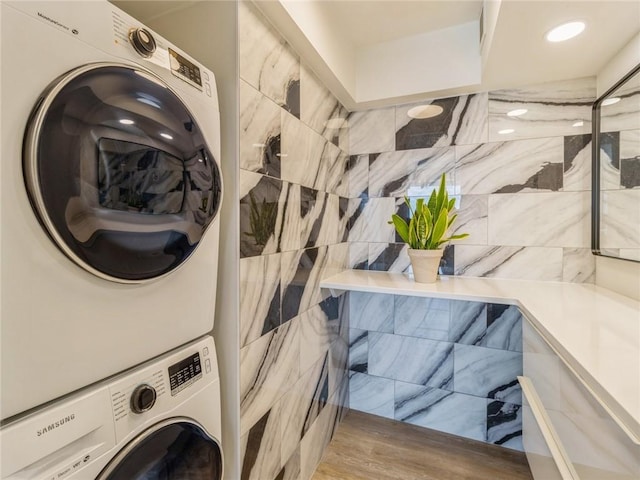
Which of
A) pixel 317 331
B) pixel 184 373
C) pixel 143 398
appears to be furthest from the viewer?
pixel 317 331

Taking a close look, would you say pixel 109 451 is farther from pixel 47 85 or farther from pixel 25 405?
pixel 47 85

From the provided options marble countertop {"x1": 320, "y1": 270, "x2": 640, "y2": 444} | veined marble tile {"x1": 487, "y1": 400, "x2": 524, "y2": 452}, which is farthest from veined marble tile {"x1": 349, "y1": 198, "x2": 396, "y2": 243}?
veined marble tile {"x1": 487, "y1": 400, "x2": 524, "y2": 452}

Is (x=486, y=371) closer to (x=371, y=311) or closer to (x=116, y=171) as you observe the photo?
(x=371, y=311)

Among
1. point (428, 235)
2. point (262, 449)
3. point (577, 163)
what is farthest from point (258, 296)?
point (577, 163)

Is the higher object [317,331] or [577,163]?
[577,163]

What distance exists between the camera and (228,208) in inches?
37.3

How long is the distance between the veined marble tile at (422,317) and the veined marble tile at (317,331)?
16.1 inches

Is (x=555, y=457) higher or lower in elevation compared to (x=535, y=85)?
lower

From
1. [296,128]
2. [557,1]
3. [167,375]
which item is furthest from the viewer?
[296,128]

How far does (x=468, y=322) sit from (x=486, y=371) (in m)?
0.28

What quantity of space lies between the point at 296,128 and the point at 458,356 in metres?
1.53

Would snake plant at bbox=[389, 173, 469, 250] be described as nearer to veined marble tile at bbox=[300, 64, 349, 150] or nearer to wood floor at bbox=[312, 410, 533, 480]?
veined marble tile at bbox=[300, 64, 349, 150]

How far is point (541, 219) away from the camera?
5.28 ft

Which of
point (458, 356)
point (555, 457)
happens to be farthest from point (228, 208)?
point (458, 356)
